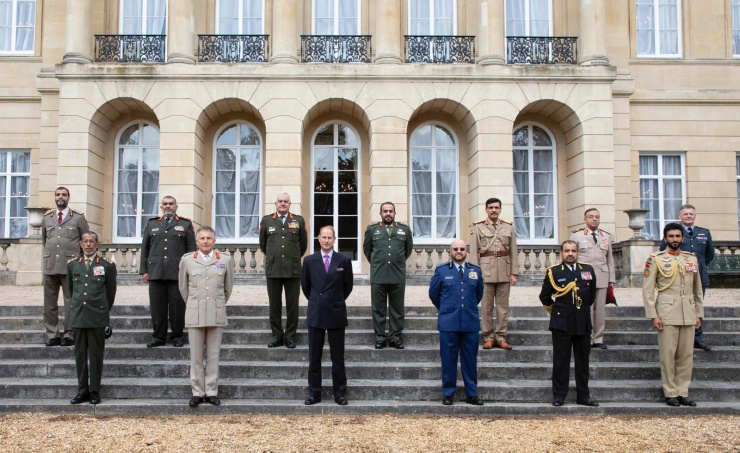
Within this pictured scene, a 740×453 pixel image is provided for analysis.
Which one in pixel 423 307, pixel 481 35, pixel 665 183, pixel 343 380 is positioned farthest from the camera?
pixel 665 183

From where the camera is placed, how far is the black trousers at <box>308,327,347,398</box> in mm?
7016

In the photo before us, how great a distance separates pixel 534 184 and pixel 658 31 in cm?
592

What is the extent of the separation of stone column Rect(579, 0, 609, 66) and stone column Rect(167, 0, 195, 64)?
1020cm

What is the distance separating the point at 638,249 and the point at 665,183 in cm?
476

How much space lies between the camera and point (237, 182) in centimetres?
1762

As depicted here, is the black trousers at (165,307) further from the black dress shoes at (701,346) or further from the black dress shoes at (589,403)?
the black dress shoes at (701,346)

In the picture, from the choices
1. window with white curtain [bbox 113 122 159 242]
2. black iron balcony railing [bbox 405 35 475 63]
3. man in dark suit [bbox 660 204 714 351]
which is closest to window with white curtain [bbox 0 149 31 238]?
window with white curtain [bbox 113 122 159 242]

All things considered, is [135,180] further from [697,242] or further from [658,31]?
[658,31]

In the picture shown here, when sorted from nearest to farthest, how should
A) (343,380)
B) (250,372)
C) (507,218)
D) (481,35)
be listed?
1. (343,380)
2. (250,372)
3. (507,218)
4. (481,35)

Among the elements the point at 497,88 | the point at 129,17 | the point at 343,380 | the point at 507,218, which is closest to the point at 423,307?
the point at 343,380

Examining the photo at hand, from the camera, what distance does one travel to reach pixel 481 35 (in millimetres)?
16906

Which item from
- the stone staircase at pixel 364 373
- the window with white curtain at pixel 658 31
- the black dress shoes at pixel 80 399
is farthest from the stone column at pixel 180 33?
the window with white curtain at pixel 658 31

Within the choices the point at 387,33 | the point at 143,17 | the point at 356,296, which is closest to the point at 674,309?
the point at 356,296

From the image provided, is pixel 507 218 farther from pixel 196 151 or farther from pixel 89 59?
pixel 89 59
